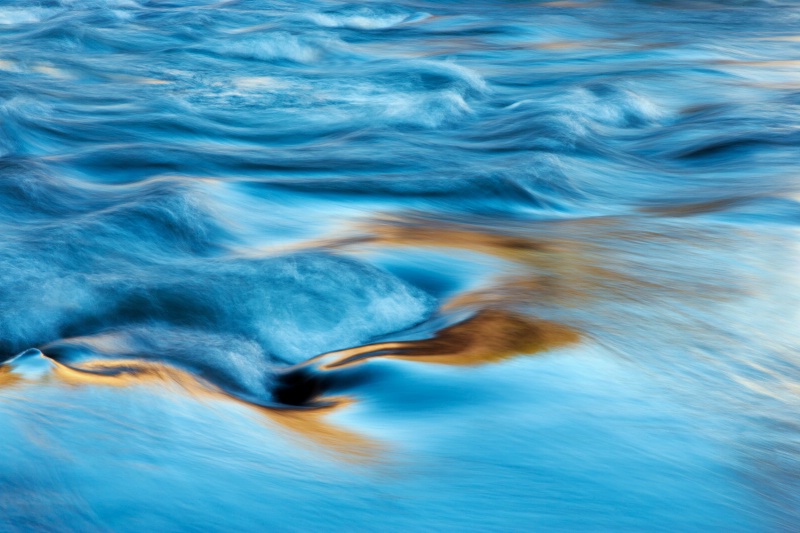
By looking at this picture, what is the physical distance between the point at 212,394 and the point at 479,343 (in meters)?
0.86

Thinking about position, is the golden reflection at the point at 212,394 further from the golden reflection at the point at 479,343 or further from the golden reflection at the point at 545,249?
the golden reflection at the point at 545,249

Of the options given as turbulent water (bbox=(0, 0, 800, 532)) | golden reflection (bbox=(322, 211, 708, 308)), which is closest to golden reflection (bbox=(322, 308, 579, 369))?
turbulent water (bbox=(0, 0, 800, 532))

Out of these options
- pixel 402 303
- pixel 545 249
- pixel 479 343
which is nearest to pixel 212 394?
pixel 479 343

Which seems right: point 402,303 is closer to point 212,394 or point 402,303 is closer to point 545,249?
point 545,249

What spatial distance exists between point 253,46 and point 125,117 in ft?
8.78

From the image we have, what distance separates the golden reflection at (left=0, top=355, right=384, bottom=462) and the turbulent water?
1cm

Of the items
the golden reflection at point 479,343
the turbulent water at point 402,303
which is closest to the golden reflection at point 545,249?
the turbulent water at point 402,303

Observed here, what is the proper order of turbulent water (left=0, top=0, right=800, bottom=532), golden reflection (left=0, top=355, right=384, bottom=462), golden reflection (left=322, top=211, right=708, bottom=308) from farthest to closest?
golden reflection (left=322, top=211, right=708, bottom=308) → golden reflection (left=0, top=355, right=384, bottom=462) → turbulent water (left=0, top=0, right=800, bottom=532)

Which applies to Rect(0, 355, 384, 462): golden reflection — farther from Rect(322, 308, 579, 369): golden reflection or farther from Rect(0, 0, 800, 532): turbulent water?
Rect(322, 308, 579, 369): golden reflection

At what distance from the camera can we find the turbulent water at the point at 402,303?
204cm

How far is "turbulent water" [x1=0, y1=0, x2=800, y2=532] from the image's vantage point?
6.70ft

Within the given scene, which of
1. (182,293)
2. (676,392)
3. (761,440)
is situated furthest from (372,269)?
(761,440)

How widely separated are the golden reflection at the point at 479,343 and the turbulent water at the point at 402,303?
14 mm

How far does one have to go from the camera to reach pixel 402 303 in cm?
342
